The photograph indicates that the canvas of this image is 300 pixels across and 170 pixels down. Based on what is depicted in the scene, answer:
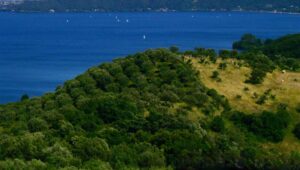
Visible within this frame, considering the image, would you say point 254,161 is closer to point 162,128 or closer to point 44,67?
point 162,128

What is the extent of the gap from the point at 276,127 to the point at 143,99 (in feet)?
35.5

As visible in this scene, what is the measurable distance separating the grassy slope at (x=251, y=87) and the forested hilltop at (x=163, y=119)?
97 mm

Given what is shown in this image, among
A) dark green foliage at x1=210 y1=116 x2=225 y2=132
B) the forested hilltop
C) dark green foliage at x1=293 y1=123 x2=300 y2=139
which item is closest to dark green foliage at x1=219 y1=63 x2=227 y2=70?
the forested hilltop

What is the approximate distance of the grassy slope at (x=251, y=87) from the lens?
52.6m

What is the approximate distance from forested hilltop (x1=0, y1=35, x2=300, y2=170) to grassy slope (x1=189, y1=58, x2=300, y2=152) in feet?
0.32

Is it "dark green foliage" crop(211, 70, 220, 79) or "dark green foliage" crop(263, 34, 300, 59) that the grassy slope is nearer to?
"dark green foliage" crop(211, 70, 220, 79)

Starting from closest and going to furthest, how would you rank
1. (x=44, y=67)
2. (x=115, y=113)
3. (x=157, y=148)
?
(x=157, y=148)
(x=115, y=113)
(x=44, y=67)

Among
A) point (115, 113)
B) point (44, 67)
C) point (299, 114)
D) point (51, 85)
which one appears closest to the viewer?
point (115, 113)

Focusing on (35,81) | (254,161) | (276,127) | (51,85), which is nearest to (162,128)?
(254,161)

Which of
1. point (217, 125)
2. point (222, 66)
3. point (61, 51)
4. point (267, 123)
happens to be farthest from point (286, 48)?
point (217, 125)

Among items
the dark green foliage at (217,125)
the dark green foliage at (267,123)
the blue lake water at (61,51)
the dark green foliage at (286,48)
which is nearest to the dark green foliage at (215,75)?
the dark green foliage at (267,123)

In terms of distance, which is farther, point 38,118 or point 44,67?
point 44,67

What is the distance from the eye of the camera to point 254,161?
43.0 m

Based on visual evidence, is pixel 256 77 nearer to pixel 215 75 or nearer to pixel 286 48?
pixel 215 75
